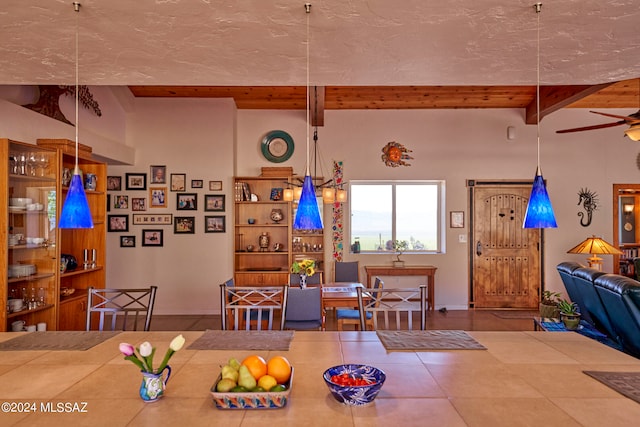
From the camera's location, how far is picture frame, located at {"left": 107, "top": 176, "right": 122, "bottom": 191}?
5.82 m

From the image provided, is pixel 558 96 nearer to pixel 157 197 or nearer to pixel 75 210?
pixel 75 210

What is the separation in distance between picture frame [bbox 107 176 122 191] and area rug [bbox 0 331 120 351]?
403cm

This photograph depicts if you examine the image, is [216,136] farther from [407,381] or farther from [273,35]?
[407,381]

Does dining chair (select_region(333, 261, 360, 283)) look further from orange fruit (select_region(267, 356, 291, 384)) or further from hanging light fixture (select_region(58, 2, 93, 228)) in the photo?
orange fruit (select_region(267, 356, 291, 384))

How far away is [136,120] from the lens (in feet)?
19.1

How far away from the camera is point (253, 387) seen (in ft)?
4.34

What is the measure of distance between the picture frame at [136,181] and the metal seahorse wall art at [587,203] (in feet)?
22.2

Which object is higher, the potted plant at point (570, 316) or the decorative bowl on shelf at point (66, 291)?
the decorative bowl on shelf at point (66, 291)

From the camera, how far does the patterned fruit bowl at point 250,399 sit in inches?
50.6

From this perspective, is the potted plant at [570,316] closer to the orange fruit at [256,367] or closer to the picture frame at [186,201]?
the orange fruit at [256,367]

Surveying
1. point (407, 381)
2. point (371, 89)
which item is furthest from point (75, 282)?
point (371, 89)

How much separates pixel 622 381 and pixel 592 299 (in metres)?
2.71

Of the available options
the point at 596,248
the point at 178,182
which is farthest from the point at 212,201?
the point at 596,248

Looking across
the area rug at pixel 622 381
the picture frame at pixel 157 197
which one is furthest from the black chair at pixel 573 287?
the picture frame at pixel 157 197
